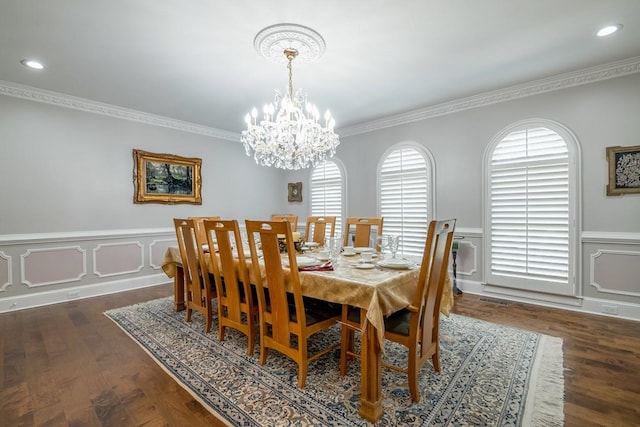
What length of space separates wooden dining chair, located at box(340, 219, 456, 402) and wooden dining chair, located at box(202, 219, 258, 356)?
808mm

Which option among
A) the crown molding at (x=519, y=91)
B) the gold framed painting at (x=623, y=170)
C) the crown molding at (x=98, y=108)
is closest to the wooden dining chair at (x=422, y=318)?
the gold framed painting at (x=623, y=170)

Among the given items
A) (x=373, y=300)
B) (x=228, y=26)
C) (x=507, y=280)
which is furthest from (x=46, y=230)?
(x=507, y=280)

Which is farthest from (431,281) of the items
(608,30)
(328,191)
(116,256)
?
(116,256)

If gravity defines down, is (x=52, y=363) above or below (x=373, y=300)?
below

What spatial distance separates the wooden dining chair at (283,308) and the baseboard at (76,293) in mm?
3188

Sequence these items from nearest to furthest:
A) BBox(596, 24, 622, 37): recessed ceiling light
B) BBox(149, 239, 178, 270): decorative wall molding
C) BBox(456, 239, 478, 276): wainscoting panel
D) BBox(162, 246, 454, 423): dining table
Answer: BBox(162, 246, 454, 423): dining table → BBox(596, 24, 622, 37): recessed ceiling light → BBox(456, 239, 478, 276): wainscoting panel → BBox(149, 239, 178, 270): decorative wall molding

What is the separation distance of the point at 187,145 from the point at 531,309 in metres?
5.47

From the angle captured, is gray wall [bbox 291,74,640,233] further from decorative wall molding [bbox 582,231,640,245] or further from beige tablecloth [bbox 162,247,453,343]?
beige tablecloth [bbox 162,247,453,343]

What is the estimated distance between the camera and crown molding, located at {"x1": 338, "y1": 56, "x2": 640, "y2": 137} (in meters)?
3.02

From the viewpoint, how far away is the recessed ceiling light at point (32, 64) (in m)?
2.86

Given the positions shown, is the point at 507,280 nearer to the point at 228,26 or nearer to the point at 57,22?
the point at 228,26

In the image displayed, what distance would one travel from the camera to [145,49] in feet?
8.59

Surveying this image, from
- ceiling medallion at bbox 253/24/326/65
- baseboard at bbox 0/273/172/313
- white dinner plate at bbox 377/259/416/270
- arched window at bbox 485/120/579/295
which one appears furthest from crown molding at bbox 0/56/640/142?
white dinner plate at bbox 377/259/416/270

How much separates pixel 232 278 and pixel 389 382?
1.42 m
